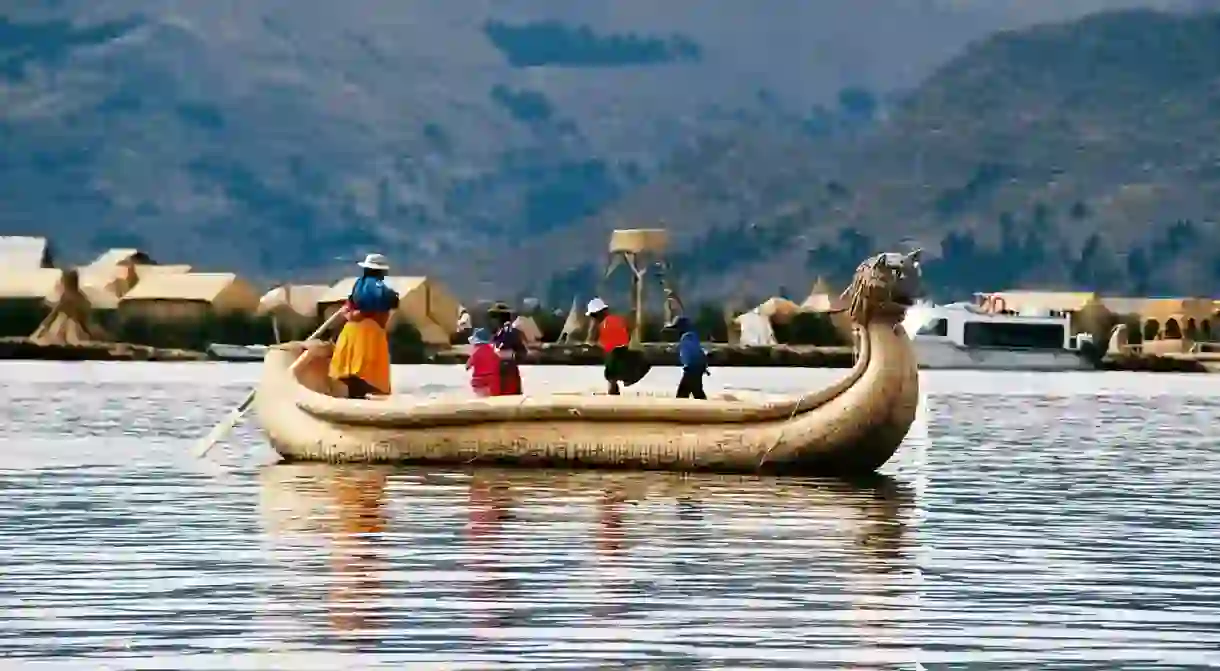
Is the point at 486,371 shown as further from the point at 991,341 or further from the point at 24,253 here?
the point at 24,253

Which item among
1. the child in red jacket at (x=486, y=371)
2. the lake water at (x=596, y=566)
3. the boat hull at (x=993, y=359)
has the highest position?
the child in red jacket at (x=486, y=371)

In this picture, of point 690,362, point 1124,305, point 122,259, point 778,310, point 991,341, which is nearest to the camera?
point 690,362

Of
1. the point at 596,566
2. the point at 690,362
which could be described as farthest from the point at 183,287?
the point at 596,566

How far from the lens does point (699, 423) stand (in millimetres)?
26672

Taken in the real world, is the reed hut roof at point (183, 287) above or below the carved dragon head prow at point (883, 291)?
above

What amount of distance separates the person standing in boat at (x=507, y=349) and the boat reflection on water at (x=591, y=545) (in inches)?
74.7

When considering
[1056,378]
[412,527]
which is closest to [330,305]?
[1056,378]

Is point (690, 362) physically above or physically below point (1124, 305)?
below

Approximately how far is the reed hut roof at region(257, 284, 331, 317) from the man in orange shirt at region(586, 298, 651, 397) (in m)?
90.4

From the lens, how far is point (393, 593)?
1653cm

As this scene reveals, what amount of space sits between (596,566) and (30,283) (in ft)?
364

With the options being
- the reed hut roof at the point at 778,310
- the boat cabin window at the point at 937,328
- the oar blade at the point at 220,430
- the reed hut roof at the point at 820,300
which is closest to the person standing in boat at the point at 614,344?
the oar blade at the point at 220,430

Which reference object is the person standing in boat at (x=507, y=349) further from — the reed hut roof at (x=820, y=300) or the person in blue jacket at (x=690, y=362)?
the reed hut roof at (x=820, y=300)

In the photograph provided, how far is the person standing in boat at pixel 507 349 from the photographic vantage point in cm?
2917
